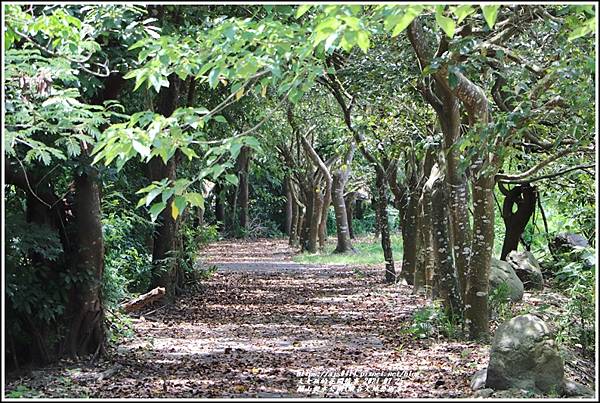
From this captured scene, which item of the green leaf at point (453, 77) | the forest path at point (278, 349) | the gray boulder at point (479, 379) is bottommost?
the forest path at point (278, 349)

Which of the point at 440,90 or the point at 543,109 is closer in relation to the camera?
the point at 543,109

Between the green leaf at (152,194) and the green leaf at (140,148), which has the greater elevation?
the green leaf at (140,148)

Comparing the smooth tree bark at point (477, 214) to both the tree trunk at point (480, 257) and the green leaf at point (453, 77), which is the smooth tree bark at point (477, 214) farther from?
the green leaf at point (453, 77)

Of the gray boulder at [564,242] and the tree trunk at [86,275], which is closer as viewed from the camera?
the tree trunk at [86,275]

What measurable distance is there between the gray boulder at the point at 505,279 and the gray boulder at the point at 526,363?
20.5 feet

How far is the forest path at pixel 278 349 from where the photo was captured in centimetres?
→ 814

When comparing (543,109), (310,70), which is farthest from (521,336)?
(310,70)

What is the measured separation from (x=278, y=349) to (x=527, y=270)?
888cm

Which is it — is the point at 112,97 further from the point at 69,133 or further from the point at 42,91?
the point at 42,91

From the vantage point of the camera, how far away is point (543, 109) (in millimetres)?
8258

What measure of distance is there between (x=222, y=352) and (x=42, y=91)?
526 centimetres

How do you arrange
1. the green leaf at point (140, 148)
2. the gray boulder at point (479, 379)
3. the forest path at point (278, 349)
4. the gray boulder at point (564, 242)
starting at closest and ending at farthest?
the green leaf at point (140, 148) → the gray boulder at point (479, 379) → the forest path at point (278, 349) → the gray boulder at point (564, 242)

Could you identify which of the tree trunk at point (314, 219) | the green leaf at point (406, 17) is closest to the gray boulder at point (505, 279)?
the green leaf at point (406, 17)

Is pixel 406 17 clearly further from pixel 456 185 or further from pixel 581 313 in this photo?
pixel 581 313
